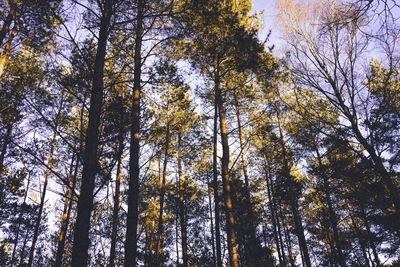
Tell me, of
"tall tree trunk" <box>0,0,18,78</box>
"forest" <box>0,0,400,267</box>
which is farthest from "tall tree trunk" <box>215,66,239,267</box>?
"tall tree trunk" <box>0,0,18,78</box>

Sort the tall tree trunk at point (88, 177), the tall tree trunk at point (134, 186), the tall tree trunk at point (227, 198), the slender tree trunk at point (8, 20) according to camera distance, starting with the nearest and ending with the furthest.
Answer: the tall tree trunk at point (88, 177) < the tall tree trunk at point (134, 186) < the tall tree trunk at point (227, 198) < the slender tree trunk at point (8, 20)

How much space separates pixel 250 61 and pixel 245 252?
43.8ft

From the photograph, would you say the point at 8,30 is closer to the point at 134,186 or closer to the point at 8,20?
the point at 8,20

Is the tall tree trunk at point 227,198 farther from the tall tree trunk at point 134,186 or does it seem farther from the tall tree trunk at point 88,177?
the tall tree trunk at point 88,177

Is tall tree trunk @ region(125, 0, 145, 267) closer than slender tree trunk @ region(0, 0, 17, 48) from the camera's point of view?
Yes

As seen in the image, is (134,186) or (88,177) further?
(134,186)

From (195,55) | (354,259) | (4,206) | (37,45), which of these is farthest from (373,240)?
(4,206)

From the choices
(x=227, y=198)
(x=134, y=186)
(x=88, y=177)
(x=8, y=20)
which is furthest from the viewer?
(x=227, y=198)

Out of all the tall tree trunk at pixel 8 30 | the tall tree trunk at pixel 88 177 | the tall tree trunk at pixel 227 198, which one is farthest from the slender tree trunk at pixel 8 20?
the tall tree trunk at pixel 227 198

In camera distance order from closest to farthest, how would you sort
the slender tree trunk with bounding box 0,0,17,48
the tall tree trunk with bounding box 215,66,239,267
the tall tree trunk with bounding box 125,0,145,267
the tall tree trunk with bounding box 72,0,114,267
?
1. the tall tree trunk with bounding box 72,0,114,267
2. the tall tree trunk with bounding box 125,0,145,267
3. the tall tree trunk with bounding box 215,66,239,267
4. the slender tree trunk with bounding box 0,0,17,48

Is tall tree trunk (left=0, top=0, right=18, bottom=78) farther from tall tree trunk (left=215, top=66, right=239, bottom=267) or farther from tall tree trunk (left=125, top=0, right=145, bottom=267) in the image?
tall tree trunk (left=215, top=66, right=239, bottom=267)

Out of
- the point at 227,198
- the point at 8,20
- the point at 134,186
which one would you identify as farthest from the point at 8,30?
the point at 227,198

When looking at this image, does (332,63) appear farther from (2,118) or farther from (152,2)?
(2,118)

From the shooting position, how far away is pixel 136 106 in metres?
7.57
